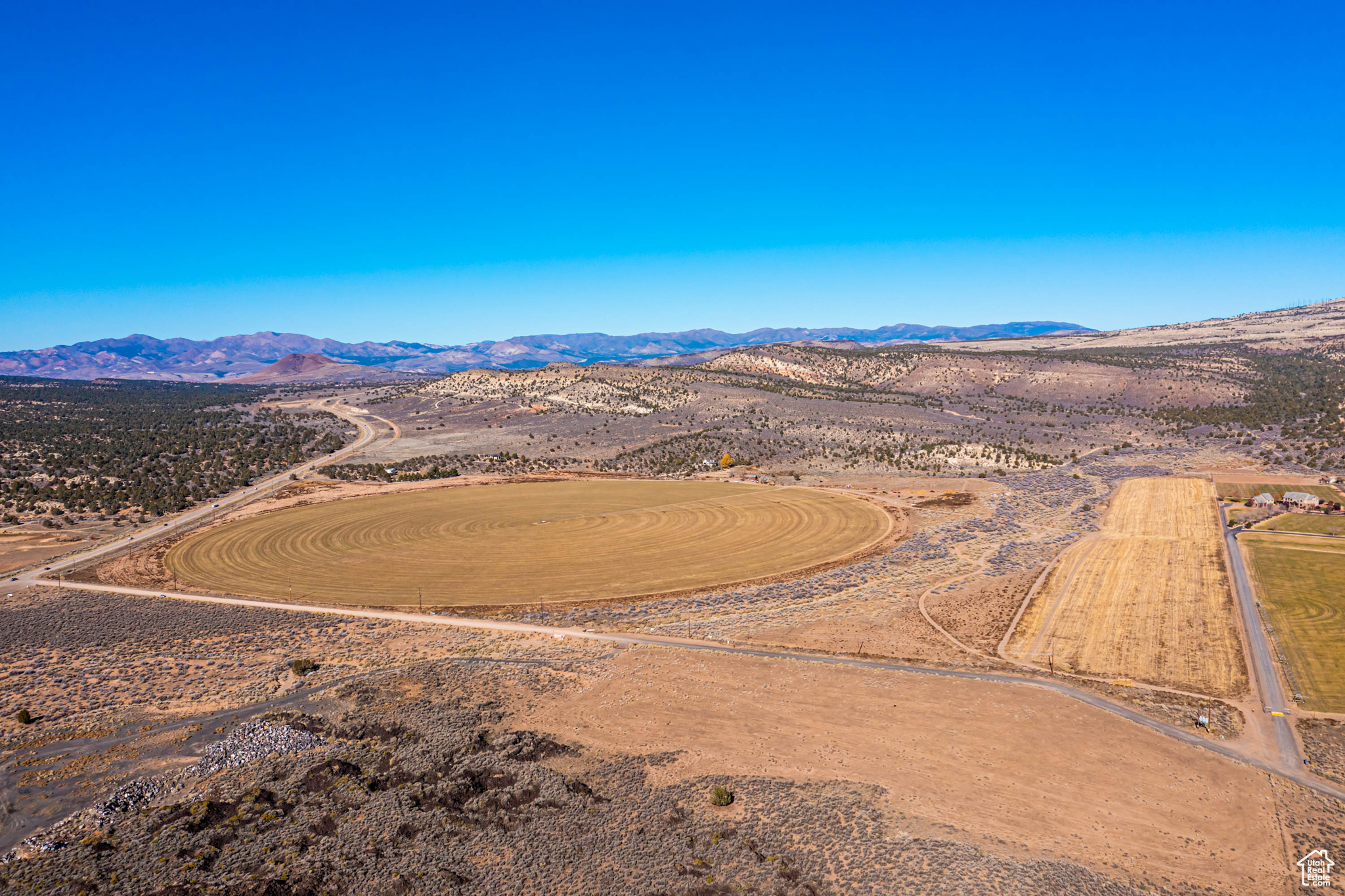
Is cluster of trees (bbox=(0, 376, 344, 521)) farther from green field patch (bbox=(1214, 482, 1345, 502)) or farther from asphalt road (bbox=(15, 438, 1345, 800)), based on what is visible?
green field patch (bbox=(1214, 482, 1345, 502))

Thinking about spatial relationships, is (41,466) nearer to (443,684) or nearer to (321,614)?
(321,614)

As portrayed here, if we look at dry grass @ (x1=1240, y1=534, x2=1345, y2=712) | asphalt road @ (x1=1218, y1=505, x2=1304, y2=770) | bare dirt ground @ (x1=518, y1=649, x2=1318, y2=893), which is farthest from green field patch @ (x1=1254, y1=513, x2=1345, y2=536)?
bare dirt ground @ (x1=518, y1=649, x2=1318, y2=893)

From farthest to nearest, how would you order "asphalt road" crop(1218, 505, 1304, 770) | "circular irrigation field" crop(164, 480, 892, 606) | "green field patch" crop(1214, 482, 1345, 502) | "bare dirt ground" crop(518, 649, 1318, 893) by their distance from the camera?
"green field patch" crop(1214, 482, 1345, 502) < "circular irrigation field" crop(164, 480, 892, 606) < "asphalt road" crop(1218, 505, 1304, 770) < "bare dirt ground" crop(518, 649, 1318, 893)

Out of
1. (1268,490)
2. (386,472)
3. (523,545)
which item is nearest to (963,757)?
(523,545)

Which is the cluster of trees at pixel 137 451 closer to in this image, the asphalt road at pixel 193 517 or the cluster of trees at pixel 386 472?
the asphalt road at pixel 193 517

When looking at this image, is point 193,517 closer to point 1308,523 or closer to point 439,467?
point 439,467

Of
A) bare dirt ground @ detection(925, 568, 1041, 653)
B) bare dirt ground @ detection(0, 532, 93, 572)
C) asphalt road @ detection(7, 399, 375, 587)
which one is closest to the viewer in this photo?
bare dirt ground @ detection(925, 568, 1041, 653)
